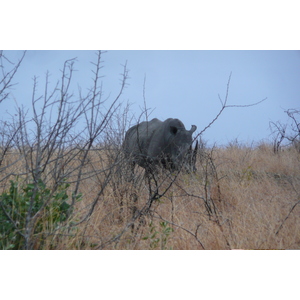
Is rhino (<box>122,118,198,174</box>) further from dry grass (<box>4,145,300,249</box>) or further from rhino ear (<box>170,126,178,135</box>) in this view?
dry grass (<box>4,145,300,249</box>)

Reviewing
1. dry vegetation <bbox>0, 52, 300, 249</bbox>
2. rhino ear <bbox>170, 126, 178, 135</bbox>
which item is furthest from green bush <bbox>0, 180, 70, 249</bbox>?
rhino ear <bbox>170, 126, 178, 135</bbox>

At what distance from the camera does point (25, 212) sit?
88.1 inches

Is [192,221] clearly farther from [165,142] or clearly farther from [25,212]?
[165,142]

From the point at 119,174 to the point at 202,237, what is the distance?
1259 mm

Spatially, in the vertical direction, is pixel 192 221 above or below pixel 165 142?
below

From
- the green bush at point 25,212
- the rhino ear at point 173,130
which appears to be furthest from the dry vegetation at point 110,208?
the rhino ear at point 173,130

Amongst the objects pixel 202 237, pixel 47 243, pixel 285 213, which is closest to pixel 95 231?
pixel 47 243

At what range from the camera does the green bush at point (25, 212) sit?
216 centimetres

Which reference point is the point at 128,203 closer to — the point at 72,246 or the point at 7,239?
the point at 72,246

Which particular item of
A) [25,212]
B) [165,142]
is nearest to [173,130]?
[165,142]

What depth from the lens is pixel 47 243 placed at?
7.30ft

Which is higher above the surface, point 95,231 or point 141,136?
point 141,136

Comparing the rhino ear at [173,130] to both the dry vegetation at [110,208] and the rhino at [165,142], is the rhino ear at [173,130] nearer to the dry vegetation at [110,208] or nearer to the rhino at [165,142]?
the rhino at [165,142]

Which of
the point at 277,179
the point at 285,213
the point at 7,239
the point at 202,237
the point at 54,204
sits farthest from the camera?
the point at 277,179
